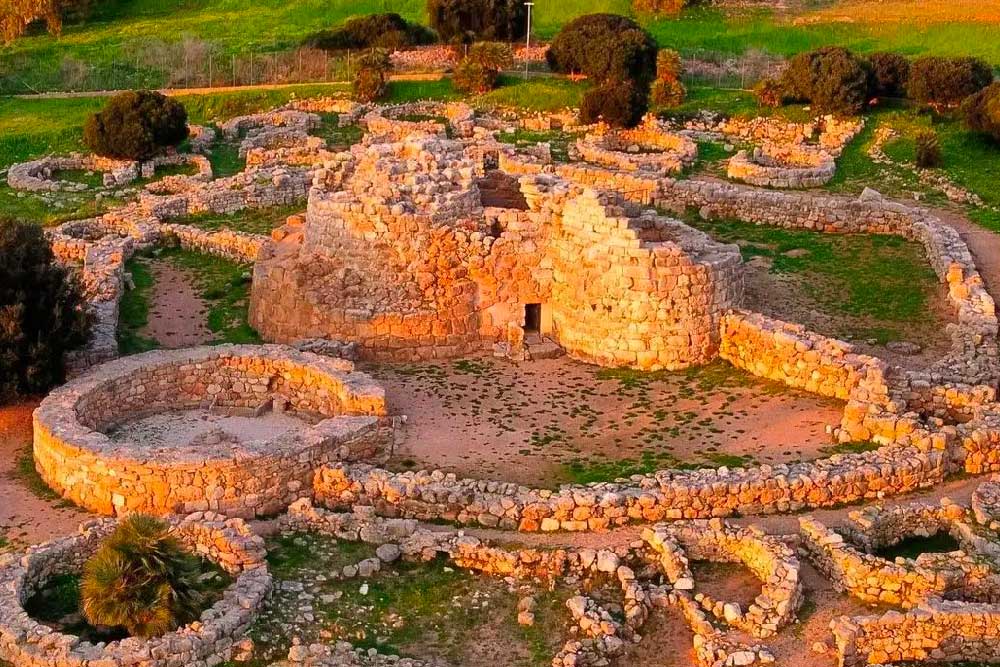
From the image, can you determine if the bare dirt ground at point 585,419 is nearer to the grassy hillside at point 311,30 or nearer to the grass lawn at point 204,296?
the grass lawn at point 204,296

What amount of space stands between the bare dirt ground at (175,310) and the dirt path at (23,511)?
4.71 meters

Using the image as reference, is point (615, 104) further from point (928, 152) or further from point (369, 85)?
point (928, 152)

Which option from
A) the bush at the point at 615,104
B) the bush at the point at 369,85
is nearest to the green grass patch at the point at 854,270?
the bush at the point at 615,104

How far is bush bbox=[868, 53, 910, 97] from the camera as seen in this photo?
44.2m

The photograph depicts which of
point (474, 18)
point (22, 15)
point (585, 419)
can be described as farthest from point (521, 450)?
point (22, 15)

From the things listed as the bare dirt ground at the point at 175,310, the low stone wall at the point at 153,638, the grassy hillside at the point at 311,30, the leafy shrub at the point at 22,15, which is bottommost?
the bare dirt ground at the point at 175,310

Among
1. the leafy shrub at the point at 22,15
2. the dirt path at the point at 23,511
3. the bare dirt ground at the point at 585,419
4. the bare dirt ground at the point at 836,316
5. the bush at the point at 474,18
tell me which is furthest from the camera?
the leafy shrub at the point at 22,15

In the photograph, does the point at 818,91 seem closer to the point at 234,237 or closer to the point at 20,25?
the point at 234,237

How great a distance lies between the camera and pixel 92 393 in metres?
20.1

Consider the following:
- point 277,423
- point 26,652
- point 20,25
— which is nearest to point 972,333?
point 277,423

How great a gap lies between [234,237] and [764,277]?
11.0m

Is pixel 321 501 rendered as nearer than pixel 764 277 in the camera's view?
Yes

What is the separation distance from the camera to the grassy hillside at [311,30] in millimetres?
50406

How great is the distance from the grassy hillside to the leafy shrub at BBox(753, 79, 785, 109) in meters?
8.58
